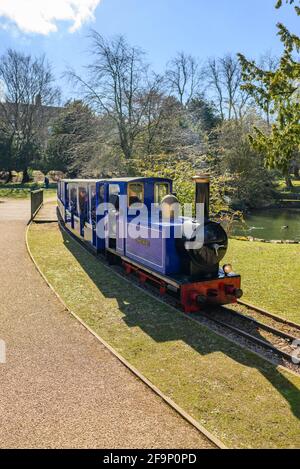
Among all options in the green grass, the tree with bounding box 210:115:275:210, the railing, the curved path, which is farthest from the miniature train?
the green grass

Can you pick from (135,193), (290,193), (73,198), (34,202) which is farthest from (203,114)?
(135,193)

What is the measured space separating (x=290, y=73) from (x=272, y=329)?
542cm

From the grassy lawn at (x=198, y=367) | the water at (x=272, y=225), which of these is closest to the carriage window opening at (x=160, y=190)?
the grassy lawn at (x=198, y=367)

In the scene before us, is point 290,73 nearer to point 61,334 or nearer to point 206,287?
point 206,287

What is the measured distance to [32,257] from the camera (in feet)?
42.3

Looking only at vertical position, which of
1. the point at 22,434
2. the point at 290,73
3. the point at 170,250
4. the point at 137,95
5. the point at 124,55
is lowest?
the point at 22,434

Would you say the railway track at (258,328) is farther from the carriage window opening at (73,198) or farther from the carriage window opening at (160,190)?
the carriage window opening at (73,198)

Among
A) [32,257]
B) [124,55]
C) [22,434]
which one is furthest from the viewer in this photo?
[124,55]

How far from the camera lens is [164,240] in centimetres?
802

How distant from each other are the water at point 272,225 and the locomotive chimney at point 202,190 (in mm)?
13299

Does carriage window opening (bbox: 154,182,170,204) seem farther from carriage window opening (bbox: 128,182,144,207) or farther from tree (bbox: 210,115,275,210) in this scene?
tree (bbox: 210,115,275,210)

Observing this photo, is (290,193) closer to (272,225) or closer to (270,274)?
(272,225)

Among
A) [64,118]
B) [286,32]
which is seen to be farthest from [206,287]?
[64,118]

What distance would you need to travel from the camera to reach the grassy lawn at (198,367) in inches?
177
